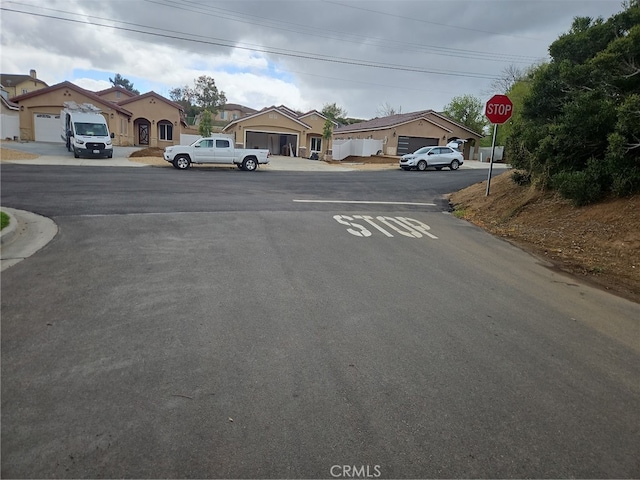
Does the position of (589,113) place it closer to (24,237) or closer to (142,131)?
(24,237)

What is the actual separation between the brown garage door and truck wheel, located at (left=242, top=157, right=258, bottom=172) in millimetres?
20294

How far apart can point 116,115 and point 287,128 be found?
1485cm

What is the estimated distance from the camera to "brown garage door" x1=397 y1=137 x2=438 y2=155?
41719 millimetres

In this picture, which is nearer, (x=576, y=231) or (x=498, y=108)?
(x=576, y=231)

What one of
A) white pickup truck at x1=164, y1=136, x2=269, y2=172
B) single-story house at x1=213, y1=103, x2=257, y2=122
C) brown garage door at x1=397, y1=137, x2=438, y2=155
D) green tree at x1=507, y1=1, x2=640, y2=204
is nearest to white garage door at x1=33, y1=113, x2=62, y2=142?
white pickup truck at x1=164, y1=136, x2=269, y2=172

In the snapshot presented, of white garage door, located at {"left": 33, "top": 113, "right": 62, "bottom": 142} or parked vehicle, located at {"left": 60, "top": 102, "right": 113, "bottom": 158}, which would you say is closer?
parked vehicle, located at {"left": 60, "top": 102, "right": 113, "bottom": 158}

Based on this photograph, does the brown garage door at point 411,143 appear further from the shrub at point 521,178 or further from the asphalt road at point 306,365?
the asphalt road at point 306,365

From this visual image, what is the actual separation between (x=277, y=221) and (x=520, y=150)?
7329 millimetres

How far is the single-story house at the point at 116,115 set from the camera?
114 ft

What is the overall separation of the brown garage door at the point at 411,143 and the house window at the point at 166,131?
22.5m

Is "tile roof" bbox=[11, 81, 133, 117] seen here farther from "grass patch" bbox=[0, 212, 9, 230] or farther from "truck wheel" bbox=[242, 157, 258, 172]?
"grass patch" bbox=[0, 212, 9, 230]

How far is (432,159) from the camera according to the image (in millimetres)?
29219

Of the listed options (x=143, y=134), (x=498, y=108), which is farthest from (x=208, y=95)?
(x=498, y=108)

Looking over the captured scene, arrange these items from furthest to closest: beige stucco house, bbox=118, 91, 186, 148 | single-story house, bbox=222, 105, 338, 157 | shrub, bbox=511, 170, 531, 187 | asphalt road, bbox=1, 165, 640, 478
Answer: beige stucco house, bbox=118, 91, 186, 148 < single-story house, bbox=222, 105, 338, 157 < shrub, bbox=511, 170, 531, 187 < asphalt road, bbox=1, 165, 640, 478
